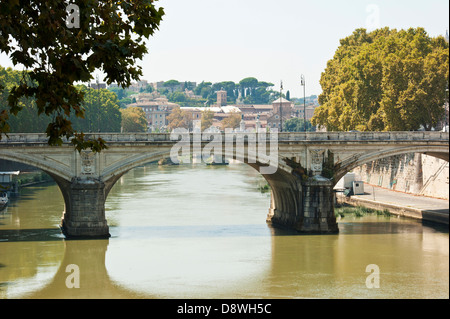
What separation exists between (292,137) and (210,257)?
29.4ft

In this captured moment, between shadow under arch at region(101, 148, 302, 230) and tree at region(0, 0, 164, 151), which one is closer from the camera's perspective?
tree at region(0, 0, 164, 151)

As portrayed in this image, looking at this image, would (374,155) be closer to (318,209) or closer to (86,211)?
(318,209)

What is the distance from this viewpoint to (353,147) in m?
36.0

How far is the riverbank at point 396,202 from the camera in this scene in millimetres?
35938

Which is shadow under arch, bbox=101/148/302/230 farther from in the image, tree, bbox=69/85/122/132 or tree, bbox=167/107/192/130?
tree, bbox=167/107/192/130

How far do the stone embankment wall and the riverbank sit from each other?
0.52 m

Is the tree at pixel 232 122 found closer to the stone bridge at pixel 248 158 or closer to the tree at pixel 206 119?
the tree at pixel 206 119

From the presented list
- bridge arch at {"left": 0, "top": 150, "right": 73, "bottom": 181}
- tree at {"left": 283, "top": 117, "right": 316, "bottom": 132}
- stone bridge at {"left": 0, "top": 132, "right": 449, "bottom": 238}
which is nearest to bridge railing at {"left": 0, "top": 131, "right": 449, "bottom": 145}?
stone bridge at {"left": 0, "top": 132, "right": 449, "bottom": 238}

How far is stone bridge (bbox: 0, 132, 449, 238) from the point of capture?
32.8 m

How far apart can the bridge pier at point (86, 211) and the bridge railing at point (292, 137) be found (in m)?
2.20

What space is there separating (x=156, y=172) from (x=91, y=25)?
65.1 m
